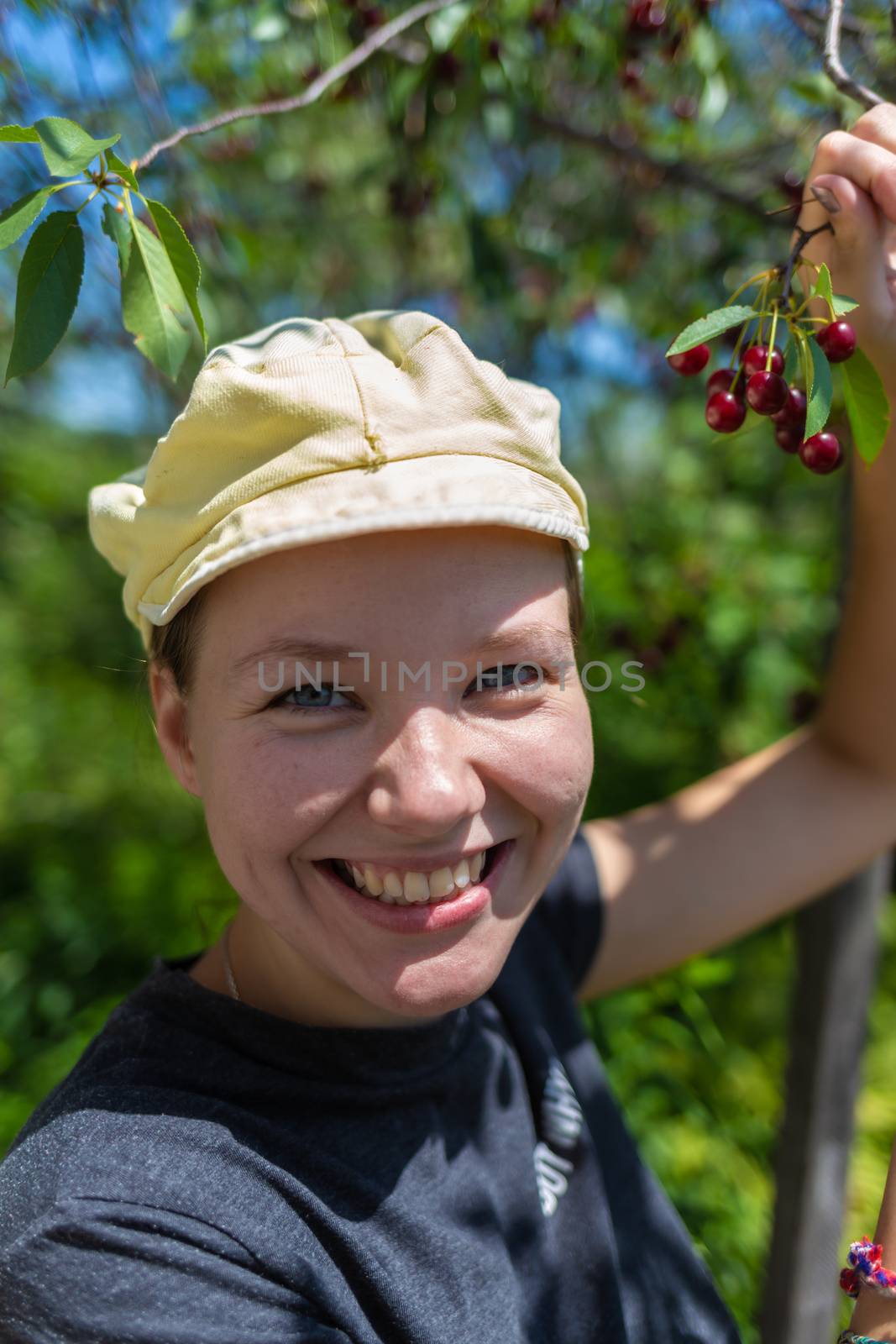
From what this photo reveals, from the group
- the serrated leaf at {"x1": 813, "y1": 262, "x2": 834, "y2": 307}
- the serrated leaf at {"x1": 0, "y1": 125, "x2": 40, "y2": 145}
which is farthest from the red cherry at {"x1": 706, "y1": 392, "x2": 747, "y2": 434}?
the serrated leaf at {"x1": 0, "y1": 125, "x2": 40, "y2": 145}

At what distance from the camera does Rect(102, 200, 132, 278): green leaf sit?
115 centimetres

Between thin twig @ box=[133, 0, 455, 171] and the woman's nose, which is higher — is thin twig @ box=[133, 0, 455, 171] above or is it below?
above

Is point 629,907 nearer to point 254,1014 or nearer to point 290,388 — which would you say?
point 254,1014

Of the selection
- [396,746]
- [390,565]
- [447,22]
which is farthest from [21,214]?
[447,22]

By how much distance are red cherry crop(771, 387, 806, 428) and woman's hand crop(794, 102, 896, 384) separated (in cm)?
12

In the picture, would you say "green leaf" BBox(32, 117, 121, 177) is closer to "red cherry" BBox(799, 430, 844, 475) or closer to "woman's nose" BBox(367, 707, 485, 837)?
Result: "woman's nose" BBox(367, 707, 485, 837)

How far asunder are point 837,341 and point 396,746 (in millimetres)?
710

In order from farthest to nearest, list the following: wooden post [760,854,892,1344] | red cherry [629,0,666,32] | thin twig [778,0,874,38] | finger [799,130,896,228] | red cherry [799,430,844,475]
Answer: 1. wooden post [760,854,892,1344]
2. red cherry [629,0,666,32]
3. thin twig [778,0,874,38]
4. red cherry [799,430,844,475]
5. finger [799,130,896,228]

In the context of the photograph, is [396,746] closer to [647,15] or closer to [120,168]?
[120,168]

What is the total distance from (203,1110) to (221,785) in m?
0.37

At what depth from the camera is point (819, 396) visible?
1.15 meters

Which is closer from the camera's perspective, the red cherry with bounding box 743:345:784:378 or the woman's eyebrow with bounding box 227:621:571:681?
the woman's eyebrow with bounding box 227:621:571:681

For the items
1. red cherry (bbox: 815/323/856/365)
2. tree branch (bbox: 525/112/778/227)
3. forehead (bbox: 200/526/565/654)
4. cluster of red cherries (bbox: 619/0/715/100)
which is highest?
cluster of red cherries (bbox: 619/0/715/100)

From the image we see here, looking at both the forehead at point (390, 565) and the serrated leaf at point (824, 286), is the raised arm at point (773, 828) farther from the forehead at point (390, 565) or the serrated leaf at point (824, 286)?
the forehead at point (390, 565)
